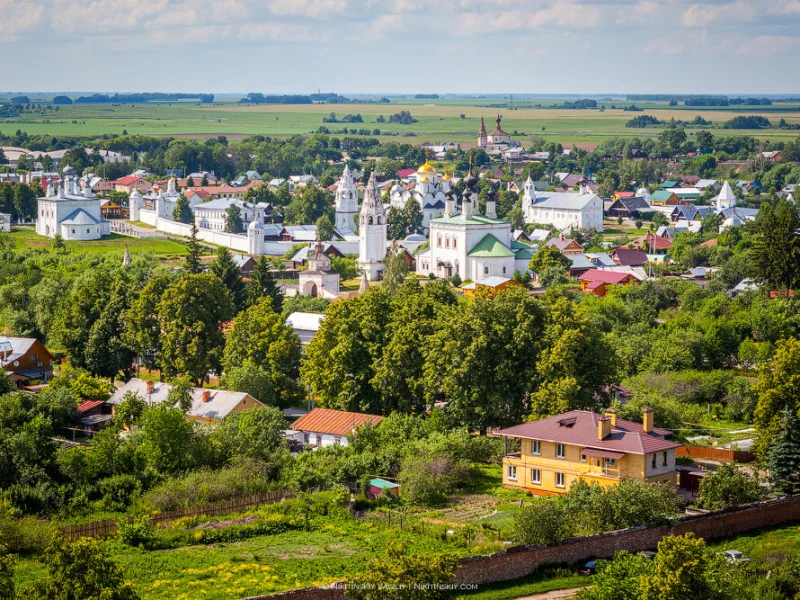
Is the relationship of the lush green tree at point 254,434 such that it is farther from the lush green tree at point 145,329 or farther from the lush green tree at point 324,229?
the lush green tree at point 324,229

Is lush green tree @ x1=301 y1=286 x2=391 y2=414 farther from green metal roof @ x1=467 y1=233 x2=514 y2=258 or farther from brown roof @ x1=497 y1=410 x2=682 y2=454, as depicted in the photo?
green metal roof @ x1=467 y1=233 x2=514 y2=258

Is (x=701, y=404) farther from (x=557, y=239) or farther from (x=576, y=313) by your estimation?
(x=557, y=239)

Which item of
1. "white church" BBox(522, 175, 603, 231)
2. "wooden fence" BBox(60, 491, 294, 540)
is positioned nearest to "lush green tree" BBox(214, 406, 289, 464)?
"wooden fence" BBox(60, 491, 294, 540)

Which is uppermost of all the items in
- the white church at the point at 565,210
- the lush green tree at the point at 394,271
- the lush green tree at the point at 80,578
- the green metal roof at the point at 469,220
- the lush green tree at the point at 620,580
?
the lush green tree at the point at 80,578

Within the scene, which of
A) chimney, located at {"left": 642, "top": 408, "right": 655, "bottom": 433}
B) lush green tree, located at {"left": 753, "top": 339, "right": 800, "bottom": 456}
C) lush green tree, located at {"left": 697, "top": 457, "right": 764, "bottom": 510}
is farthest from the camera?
lush green tree, located at {"left": 753, "top": 339, "right": 800, "bottom": 456}

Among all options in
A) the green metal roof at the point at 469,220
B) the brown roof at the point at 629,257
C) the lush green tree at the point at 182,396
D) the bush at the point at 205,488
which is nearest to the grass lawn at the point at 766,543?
the bush at the point at 205,488

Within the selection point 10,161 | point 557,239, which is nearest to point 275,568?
point 557,239

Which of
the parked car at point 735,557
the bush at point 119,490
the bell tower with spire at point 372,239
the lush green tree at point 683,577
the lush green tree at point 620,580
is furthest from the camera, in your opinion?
the bell tower with spire at point 372,239
